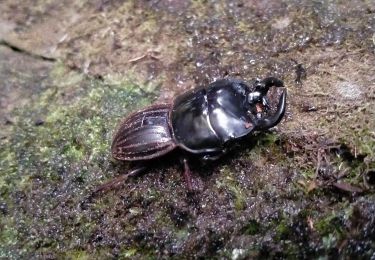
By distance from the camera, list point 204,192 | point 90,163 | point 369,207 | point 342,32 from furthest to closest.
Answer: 1. point 342,32
2. point 90,163
3. point 204,192
4. point 369,207

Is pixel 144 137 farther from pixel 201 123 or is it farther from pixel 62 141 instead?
pixel 62 141

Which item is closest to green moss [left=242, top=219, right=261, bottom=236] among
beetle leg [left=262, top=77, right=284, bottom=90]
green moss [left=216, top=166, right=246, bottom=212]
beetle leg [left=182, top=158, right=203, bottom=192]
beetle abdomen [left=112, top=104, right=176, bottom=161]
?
green moss [left=216, top=166, right=246, bottom=212]

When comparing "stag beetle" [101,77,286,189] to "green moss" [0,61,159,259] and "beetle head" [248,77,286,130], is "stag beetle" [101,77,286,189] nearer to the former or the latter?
"beetle head" [248,77,286,130]

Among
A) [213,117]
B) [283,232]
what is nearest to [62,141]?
[213,117]

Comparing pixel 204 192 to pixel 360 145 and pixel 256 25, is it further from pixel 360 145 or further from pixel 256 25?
pixel 256 25

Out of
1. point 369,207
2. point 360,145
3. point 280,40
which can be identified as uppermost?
point 280,40

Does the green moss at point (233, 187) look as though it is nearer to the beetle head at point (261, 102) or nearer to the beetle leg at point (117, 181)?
the beetle head at point (261, 102)

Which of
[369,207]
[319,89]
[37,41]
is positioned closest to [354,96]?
[319,89]

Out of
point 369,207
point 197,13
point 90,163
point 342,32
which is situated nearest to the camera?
point 369,207
